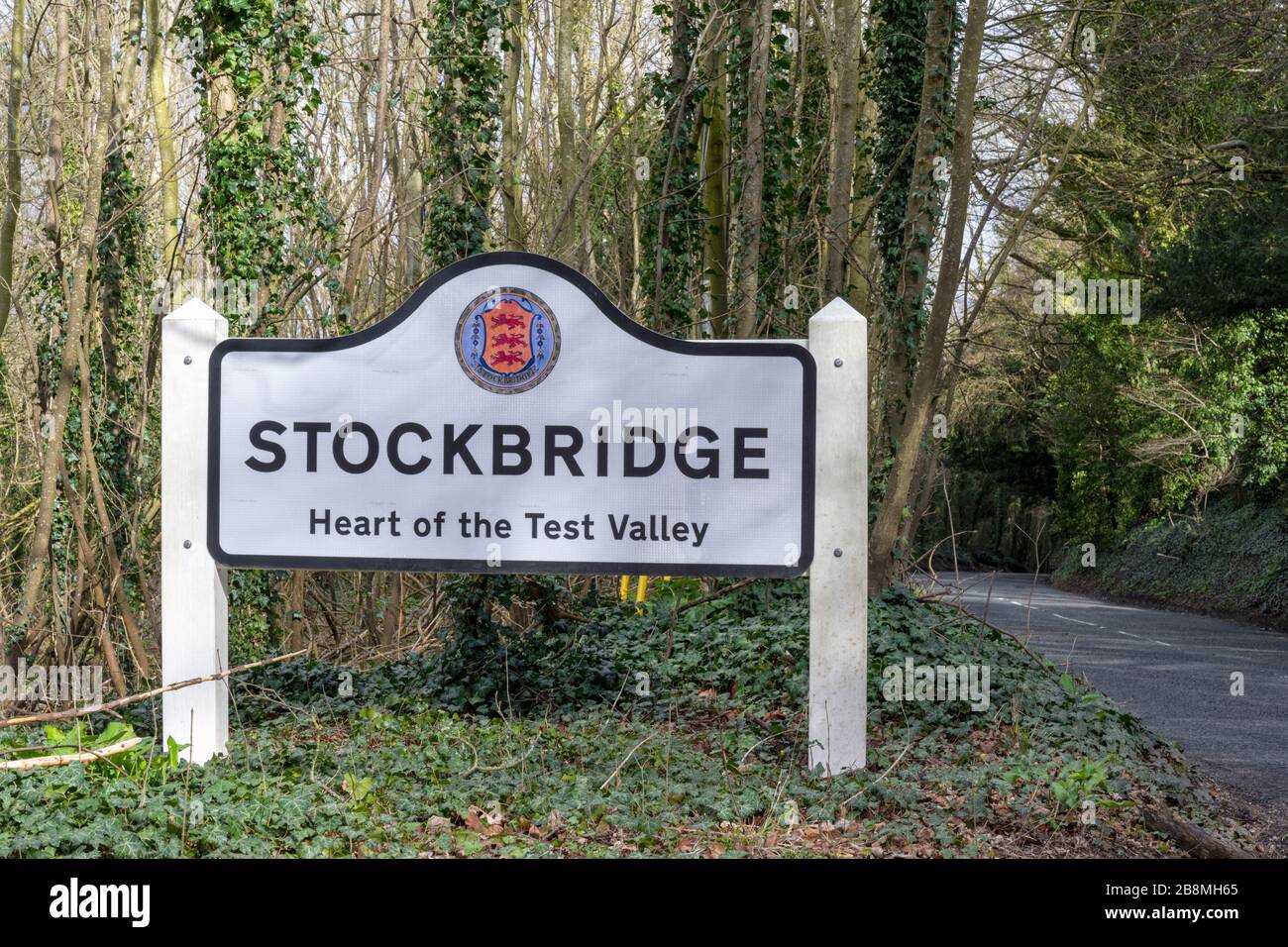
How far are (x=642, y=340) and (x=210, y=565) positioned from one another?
256cm

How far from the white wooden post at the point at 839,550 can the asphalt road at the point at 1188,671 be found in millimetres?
1699

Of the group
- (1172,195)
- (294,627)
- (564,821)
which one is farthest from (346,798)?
(1172,195)

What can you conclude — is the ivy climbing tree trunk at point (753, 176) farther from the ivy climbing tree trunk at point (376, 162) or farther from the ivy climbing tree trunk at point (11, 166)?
the ivy climbing tree trunk at point (11, 166)

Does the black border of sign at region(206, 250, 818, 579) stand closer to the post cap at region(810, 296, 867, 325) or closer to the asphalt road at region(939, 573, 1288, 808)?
the post cap at region(810, 296, 867, 325)

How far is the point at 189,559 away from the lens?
650 cm

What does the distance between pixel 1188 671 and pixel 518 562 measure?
433 inches

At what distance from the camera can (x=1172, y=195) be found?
74.1 feet

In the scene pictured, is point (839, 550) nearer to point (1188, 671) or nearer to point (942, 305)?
point (942, 305)

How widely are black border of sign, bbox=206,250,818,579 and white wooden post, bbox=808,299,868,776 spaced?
0.22ft

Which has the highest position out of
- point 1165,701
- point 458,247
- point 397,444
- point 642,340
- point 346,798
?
point 458,247

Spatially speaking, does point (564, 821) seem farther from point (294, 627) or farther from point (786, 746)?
point (294, 627)

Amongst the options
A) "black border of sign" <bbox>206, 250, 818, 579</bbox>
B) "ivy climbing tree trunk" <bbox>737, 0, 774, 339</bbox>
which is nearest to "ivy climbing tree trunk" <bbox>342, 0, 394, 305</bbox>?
"ivy climbing tree trunk" <bbox>737, 0, 774, 339</bbox>

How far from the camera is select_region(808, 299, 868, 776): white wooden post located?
249 inches

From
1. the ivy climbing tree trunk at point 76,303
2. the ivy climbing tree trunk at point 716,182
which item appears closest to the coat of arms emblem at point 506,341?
the ivy climbing tree trunk at point 76,303
